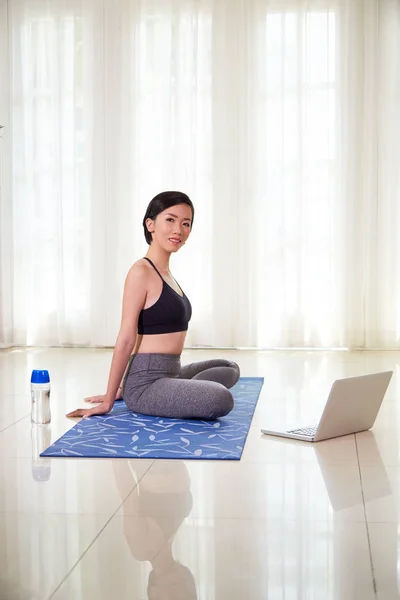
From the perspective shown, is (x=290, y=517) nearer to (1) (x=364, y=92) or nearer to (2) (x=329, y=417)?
(2) (x=329, y=417)

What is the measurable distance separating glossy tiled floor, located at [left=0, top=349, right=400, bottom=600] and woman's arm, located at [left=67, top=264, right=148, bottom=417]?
0.18m

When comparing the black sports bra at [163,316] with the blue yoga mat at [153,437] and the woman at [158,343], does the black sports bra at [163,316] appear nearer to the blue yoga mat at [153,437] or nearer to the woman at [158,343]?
the woman at [158,343]

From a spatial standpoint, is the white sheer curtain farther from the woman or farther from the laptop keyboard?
the laptop keyboard

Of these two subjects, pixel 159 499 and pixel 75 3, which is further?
pixel 75 3

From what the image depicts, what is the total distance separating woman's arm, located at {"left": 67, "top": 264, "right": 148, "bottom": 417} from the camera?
3.37 meters

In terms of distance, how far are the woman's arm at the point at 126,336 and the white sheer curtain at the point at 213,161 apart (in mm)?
2719

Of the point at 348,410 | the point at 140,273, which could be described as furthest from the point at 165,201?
the point at 348,410

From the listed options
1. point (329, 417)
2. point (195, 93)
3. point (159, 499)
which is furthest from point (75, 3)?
point (159, 499)

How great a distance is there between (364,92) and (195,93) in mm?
1175

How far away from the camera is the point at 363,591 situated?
5.42 ft

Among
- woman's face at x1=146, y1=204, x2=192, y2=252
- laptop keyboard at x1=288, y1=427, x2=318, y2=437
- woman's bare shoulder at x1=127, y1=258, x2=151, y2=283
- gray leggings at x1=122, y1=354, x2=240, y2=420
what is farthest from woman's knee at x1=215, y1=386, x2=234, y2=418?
woman's face at x1=146, y1=204, x2=192, y2=252

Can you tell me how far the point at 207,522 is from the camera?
2082 mm

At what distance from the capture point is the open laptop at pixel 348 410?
294 cm

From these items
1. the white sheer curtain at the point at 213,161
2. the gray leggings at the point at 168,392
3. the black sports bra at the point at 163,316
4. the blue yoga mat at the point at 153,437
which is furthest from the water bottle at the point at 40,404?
the white sheer curtain at the point at 213,161
